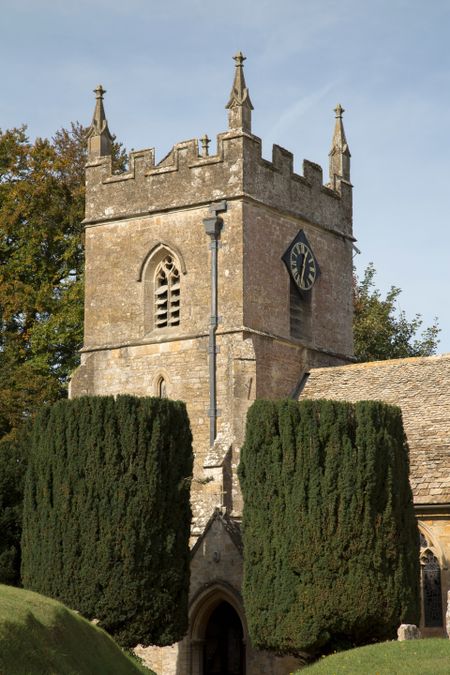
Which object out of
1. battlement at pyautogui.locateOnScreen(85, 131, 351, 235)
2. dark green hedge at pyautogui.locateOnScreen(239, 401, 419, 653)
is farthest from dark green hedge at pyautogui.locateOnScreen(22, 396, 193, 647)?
battlement at pyautogui.locateOnScreen(85, 131, 351, 235)

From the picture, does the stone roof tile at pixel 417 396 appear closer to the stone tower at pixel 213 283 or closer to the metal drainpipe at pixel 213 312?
the stone tower at pixel 213 283

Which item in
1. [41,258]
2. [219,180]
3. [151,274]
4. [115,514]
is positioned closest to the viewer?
[115,514]

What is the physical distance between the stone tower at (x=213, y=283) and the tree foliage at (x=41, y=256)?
22.0ft

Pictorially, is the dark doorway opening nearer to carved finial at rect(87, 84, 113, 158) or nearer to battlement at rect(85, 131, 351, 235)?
battlement at rect(85, 131, 351, 235)

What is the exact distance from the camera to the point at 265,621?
25734mm

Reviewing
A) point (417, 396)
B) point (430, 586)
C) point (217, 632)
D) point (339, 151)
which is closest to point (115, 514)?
point (217, 632)

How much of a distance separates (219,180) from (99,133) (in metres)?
4.06

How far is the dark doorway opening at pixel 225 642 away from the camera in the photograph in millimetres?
29906

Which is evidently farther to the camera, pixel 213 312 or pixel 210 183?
pixel 210 183

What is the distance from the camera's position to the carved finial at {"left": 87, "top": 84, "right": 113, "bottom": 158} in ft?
113

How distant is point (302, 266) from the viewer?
3353 cm

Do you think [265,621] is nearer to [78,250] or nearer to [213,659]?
[213,659]

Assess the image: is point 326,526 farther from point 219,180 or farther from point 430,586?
point 219,180

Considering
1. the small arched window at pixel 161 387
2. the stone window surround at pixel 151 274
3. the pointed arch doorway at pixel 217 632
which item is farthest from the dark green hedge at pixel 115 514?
the stone window surround at pixel 151 274
